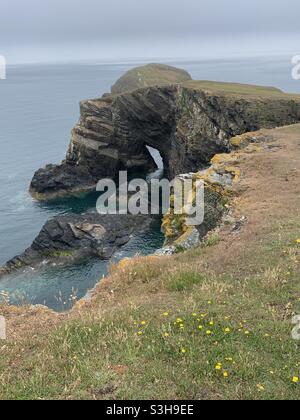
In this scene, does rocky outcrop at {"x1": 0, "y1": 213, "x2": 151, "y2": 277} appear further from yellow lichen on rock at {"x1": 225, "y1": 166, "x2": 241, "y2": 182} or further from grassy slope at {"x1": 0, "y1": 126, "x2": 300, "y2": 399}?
grassy slope at {"x1": 0, "y1": 126, "x2": 300, "y2": 399}

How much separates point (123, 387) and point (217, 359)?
2.12 metres

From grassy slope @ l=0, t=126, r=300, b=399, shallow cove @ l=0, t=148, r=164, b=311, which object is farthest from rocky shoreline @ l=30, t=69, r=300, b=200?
grassy slope @ l=0, t=126, r=300, b=399

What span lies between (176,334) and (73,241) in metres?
50.0

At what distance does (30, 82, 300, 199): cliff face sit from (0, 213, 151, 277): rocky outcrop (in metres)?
21.9

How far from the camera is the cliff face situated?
69312 millimetres

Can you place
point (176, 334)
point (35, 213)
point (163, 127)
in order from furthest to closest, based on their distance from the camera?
point (163, 127), point (35, 213), point (176, 334)

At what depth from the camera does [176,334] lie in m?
10.6

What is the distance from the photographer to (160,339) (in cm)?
1045

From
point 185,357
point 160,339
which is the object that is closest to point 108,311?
point 160,339

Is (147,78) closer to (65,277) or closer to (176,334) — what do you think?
(65,277)

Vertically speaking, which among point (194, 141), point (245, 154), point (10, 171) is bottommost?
point (10, 171)

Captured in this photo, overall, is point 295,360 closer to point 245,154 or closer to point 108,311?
point 108,311

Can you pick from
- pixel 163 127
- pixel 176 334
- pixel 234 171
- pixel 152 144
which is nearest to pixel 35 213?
pixel 163 127

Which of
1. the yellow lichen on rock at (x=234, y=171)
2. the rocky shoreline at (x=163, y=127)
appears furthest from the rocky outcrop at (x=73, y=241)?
the yellow lichen on rock at (x=234, y=171)
